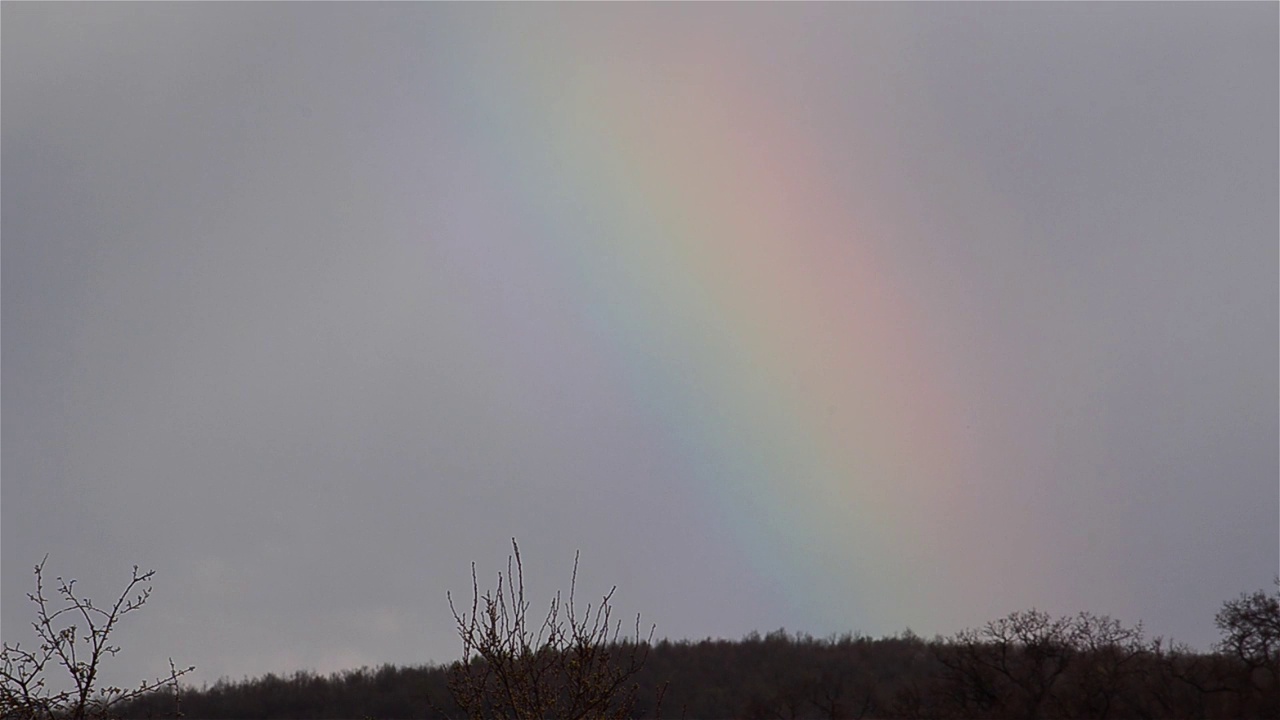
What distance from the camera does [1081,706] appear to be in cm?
3600

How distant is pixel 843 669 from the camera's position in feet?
172

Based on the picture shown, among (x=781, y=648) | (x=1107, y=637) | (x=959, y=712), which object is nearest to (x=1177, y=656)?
(x=1107, y=637)

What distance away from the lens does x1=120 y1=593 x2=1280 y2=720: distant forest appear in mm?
35969

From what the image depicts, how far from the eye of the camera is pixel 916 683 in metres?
45.6

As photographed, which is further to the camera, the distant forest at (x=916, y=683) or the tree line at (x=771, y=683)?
the distant forest at (x=916, y=683)

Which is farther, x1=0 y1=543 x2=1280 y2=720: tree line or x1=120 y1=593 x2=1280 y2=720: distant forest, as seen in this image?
x1=120 y1=593 x2=1280 y2=720: distant forest

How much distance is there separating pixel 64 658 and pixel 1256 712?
3449 centimetres

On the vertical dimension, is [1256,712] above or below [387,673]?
below

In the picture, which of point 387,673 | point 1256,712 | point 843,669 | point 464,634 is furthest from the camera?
point 387,673

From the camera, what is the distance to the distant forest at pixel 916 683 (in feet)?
118

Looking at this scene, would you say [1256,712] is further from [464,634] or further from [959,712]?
[464,634]

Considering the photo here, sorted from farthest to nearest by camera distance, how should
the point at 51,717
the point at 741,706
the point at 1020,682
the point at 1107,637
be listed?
the point at 741,706 < the point at 1107,637 < the point at 1020,682 < the point at 51,717

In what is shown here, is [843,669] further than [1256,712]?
Yes

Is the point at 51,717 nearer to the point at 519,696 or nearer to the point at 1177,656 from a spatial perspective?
the point at 519,696
